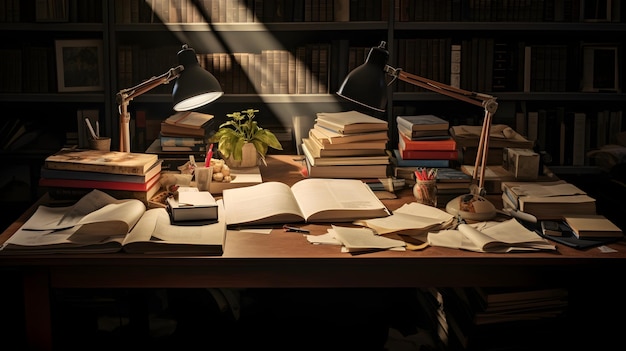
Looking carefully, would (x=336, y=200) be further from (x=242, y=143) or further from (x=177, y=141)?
(x=177, y=141)

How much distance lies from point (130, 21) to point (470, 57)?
61.2 inches

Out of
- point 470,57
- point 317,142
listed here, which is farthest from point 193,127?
point 470,57

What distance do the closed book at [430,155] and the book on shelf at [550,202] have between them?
39 centimetres

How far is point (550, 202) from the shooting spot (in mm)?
2277

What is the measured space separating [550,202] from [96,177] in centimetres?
133

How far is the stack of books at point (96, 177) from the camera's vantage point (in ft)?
7.68

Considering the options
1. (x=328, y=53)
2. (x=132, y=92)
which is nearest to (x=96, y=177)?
(x=132, y=92)

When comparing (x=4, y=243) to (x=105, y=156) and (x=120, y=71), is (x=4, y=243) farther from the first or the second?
(x=120, y=71)

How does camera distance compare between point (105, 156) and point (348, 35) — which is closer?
point (105, 156)

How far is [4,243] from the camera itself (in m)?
1.98

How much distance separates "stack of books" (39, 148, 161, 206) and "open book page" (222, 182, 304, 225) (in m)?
0.26

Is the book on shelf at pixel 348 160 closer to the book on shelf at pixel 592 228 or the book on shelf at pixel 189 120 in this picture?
the book on shelf at pixel 189 120

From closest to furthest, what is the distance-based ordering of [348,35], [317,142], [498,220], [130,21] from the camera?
[498,220]
[317,142]
[130,21]
[348,35]

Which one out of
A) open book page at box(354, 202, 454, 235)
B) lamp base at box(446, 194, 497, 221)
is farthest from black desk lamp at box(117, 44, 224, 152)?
lamp base at box(446, 194, 497, 221)
